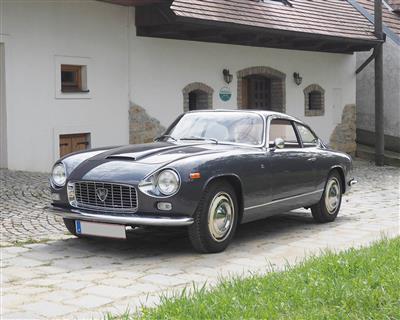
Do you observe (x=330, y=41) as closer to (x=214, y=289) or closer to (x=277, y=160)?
(x=277, y=160)

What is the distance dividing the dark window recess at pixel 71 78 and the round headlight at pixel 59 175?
662 centimetres

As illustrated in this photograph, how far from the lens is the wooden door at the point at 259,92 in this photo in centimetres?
1802

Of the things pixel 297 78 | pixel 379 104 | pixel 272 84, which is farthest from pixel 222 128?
pixel 379 104

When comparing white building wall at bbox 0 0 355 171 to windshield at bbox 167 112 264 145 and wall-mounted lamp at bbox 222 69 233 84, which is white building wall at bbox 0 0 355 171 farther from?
windshield at bbox 167 112 264 145

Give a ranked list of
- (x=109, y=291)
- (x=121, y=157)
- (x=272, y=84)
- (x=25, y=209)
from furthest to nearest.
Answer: (x=272, y=84) → (x=25, y=209) → (x=121, y=157) → (x=109, y=291)

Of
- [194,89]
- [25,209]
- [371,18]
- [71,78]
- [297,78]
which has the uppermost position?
[371,18]

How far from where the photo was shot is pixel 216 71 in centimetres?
1616

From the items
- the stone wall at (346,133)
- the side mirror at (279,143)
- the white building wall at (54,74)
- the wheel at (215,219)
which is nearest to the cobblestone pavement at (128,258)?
the wheel at (215,219)

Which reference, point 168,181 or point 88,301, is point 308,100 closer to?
point 168,181

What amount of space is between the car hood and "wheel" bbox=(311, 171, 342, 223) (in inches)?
77.1

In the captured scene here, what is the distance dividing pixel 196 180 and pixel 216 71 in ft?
34.5

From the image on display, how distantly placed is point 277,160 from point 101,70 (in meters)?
7.26

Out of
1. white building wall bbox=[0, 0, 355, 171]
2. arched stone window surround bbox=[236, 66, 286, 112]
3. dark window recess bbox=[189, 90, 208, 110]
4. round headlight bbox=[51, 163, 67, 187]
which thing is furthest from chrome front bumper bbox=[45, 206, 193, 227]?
arched stone window surround bbox=[236, 66, 286, 112]

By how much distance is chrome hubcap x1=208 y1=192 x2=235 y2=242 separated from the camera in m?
6.10
